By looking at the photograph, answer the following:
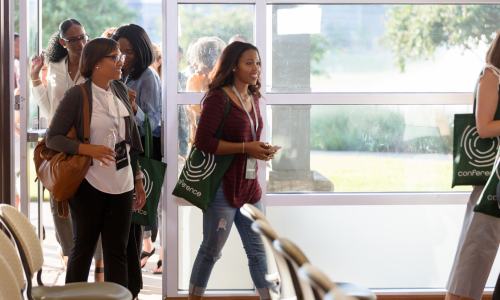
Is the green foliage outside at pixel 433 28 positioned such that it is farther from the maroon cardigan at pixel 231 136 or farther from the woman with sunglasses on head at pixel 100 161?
the woman with sunglasses on head at pixel 100 161

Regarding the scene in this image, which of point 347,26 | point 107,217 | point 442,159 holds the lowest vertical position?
point 107,217

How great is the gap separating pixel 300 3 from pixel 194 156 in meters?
1.17

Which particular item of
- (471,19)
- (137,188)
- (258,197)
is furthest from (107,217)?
(471,19)

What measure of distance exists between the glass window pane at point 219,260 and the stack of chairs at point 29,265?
46.8 inches

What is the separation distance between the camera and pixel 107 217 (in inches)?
Result: 92.7

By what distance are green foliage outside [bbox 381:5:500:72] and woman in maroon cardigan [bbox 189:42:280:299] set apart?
1.05 m

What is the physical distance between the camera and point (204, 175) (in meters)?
2.56

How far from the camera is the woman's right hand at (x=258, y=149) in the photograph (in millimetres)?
2441

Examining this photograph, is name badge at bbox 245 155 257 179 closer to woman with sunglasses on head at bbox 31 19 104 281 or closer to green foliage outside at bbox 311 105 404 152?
green foliage outside at bbox 311 105 404 152

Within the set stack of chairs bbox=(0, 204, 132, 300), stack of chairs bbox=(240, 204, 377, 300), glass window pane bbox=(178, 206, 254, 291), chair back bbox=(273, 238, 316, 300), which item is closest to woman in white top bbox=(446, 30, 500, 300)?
stack of chairs bbox=(240, 204, 377, 300)

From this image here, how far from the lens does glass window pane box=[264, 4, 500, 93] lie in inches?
121

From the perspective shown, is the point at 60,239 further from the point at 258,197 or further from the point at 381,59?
the point at 381,59

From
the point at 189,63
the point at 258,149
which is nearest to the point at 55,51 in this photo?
the point at 189,63

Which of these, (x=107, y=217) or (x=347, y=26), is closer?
(x=107, y=217)
